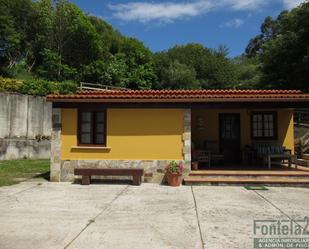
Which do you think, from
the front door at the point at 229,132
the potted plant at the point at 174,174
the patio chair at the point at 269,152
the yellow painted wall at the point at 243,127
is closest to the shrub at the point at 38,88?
the yellow painted wall at the point at 243,127

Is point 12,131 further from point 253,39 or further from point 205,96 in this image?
point 253,39

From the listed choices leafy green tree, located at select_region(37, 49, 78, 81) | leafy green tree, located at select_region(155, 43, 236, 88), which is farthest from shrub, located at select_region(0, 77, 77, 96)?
leafy green tree, located at select_region(155, 43, 236, 88)

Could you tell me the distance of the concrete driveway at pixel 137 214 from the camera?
213 inches

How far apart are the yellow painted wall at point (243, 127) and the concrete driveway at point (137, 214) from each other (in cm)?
404

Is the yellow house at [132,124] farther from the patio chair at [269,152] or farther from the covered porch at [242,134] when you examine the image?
the covered porch at [242,134]

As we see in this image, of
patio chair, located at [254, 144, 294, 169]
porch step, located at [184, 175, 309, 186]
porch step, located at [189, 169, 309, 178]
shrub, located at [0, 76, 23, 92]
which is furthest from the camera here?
shrub, located at [0, 76, 23, 92]

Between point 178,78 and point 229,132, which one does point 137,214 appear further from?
point 178,78

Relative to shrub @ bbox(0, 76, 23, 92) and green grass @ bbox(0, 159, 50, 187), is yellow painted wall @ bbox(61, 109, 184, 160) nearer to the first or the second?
green grass @ bbox(0, 159, 50, 187)

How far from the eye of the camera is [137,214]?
7125 mm

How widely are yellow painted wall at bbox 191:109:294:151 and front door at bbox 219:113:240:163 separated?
16cm

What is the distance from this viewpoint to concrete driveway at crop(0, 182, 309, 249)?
5402 mm

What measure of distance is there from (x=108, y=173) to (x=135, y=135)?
152cm

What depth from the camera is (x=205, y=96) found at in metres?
11.0

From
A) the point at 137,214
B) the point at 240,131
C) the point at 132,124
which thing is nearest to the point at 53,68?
the point at 240,131
